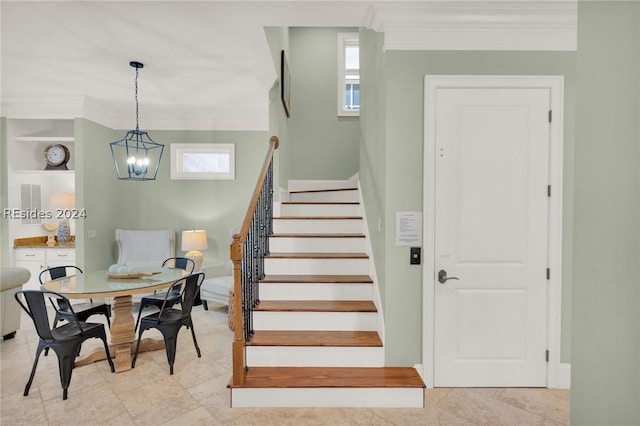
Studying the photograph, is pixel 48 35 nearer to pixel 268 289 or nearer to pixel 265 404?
pixel 268 289

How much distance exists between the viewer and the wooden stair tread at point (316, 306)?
286 cm

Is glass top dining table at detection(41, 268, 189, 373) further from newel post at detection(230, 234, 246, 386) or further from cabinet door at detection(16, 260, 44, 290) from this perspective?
cabinet door at detection(16, 260, 44, 290)

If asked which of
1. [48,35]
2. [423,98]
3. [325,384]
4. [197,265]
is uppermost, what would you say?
[48,35]

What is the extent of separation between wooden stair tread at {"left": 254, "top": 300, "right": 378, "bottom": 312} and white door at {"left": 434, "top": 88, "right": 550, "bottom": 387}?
63 centimetres

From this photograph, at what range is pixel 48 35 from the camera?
297 centimetres

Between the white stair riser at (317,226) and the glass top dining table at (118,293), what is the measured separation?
3.92ft

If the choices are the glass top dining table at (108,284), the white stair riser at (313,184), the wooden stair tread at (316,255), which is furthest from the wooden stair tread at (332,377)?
the white stair riser at (313,184)

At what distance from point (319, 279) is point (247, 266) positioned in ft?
2.36

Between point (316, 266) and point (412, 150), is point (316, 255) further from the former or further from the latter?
point (412, 150)

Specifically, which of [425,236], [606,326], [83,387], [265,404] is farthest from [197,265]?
[606,326]

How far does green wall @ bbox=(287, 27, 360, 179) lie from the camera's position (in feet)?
18.1

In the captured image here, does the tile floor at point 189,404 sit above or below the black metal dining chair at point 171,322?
below

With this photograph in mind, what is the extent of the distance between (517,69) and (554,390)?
2.44 m

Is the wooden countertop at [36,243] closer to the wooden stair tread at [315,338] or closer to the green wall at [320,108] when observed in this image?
the green wall at [320,108]
